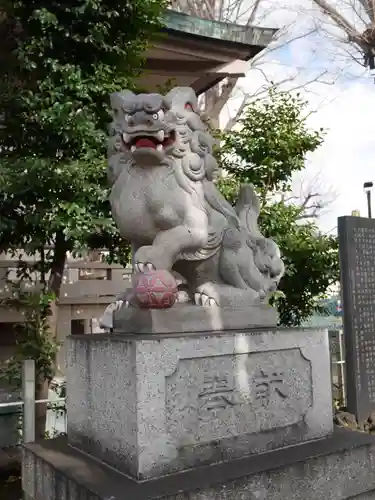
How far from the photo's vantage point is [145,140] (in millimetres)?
2713

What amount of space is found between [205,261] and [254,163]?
417cm

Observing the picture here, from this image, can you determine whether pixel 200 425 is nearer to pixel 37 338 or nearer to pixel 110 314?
pixel 110 314

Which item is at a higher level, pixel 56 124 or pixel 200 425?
pixel 56 124

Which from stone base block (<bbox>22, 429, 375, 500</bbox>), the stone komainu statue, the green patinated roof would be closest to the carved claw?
the stone komainu statue

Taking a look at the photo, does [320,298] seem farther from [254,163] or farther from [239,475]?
[239,475]

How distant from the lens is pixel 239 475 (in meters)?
2.42

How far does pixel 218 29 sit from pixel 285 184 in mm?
2434

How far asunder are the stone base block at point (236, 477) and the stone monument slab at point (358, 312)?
2.13 m

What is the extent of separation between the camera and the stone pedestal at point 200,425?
239 cm

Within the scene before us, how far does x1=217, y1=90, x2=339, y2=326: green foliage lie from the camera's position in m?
6.55

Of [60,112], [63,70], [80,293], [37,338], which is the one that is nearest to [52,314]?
[37,338]

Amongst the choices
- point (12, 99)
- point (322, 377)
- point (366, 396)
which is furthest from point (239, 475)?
point (12, 99)

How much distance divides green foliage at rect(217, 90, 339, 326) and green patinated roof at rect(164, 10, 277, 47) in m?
0.91

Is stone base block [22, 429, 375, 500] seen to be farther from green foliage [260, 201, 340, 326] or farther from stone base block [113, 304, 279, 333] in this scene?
green foliage [260, 201, 340, 326]
